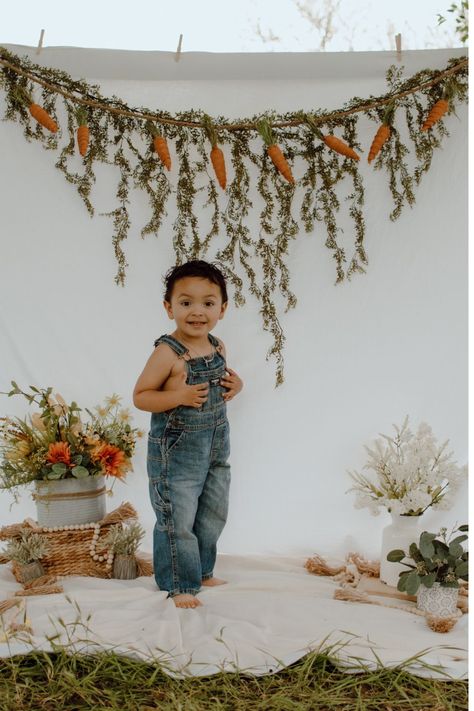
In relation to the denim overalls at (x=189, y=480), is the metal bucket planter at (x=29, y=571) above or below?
below

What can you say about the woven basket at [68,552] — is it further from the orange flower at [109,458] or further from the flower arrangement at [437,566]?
the flower arrangement at [437,566]

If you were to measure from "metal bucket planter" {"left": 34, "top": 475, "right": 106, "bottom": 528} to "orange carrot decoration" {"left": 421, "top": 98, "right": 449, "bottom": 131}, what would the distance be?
1779mm

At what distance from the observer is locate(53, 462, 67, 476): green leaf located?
2.59 metres

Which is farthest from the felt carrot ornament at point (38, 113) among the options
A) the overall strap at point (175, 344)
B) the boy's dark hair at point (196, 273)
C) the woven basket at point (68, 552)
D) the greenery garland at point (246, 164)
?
the woven basket at point (68, 552)

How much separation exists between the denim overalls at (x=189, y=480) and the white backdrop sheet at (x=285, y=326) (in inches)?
18.6

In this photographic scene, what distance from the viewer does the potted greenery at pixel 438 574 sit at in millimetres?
2244

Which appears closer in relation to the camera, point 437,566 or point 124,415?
point 437,566

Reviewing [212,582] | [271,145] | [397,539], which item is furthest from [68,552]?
[271,145]

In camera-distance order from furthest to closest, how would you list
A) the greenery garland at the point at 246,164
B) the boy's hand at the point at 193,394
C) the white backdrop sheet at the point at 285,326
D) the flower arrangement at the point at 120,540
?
the white backdrop sheet at the point at 285,326 → the greenery garland at the point at 246,164 → the flower arrangement at the point at 120,540 → the boy's hand at the point at 193,394

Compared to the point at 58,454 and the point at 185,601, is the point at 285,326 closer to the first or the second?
the point at 58,454

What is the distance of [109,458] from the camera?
2.69 metres

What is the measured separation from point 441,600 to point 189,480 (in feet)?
2.91

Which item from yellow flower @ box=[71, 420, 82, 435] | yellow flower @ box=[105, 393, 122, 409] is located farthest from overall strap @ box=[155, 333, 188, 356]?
yellow flower @ box=[71, 420, 82, 435]

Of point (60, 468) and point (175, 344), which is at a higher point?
point (175, 344)
